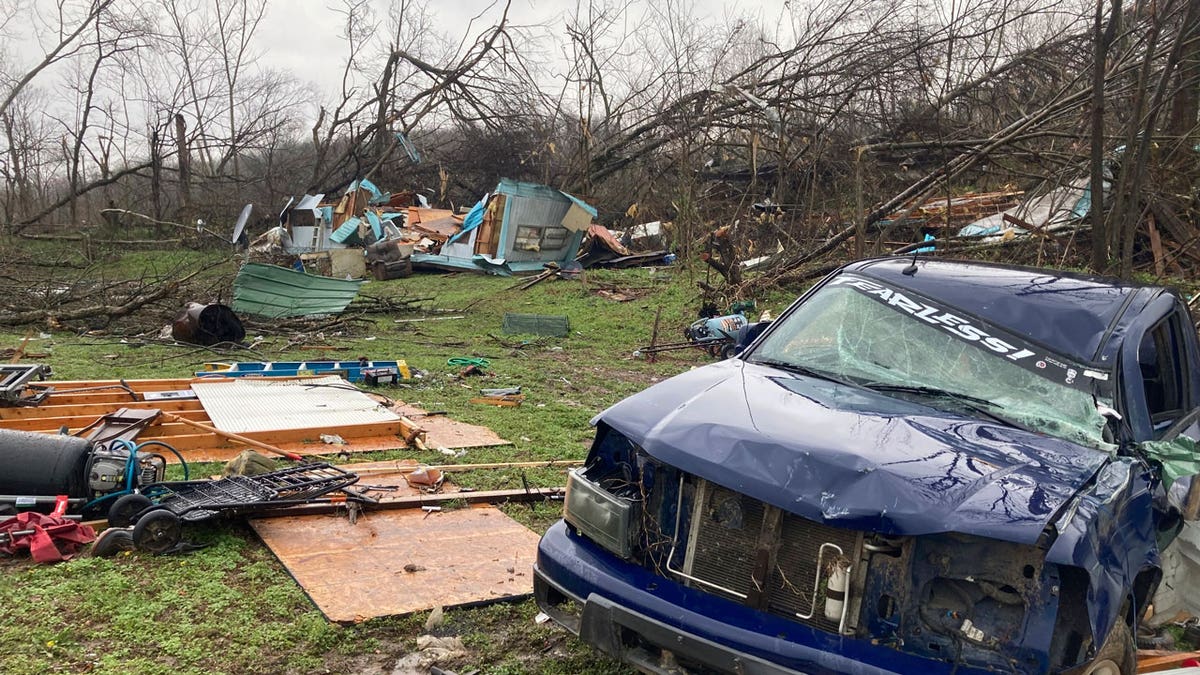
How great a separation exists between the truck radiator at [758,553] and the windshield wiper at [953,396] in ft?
3.45

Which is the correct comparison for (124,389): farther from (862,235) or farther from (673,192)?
(673,192)

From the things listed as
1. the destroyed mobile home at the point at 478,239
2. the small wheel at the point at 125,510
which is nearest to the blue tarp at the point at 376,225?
the destroyed mobile home at the point at 478,239

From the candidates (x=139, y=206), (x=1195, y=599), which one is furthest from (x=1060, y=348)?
(x=139, y=206)

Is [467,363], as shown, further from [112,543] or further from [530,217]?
[530,217]

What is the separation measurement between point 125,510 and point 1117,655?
4.65 metres

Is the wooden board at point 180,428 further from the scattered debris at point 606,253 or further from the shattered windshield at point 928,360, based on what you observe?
the scattered debris at point 606,253

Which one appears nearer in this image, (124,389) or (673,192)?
(124,389)

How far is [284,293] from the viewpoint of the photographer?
48.1 feet

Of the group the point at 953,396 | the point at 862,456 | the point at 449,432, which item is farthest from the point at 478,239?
the point at 862,456

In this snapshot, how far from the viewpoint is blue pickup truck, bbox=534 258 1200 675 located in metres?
2.53

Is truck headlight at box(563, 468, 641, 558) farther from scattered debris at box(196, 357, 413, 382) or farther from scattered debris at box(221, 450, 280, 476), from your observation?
scattered debris at box(196, 357, 413, 382)

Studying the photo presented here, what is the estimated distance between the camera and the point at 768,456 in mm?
2883

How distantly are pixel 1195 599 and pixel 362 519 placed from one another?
440cm

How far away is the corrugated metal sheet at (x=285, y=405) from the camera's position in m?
6.84
